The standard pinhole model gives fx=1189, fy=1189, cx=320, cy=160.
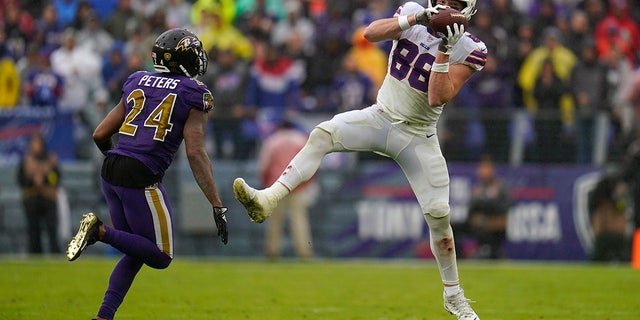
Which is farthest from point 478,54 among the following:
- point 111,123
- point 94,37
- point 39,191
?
point 94,37

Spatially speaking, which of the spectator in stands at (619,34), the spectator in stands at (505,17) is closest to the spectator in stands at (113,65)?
the spectator in stands at (505,17)

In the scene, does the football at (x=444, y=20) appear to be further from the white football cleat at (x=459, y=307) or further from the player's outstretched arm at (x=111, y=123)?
the player's outstretched arm at (x=111, y=123)

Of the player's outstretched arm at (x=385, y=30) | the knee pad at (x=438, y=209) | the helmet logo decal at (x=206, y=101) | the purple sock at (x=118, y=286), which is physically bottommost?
the purple sock at (x=118, y=286)

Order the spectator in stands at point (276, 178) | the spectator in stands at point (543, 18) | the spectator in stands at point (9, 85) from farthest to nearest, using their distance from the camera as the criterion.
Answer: the spectator in stands at point (543, 18) → the spectator in stands at point (9, 85) → the spectator in stands at point (276, 178)

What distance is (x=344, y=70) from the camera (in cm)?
1647

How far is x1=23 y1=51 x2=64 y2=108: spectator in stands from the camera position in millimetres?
16578

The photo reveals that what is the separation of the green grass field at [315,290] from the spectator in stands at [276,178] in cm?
59

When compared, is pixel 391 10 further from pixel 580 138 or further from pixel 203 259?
pixel 203 259

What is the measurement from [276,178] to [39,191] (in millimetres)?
3191

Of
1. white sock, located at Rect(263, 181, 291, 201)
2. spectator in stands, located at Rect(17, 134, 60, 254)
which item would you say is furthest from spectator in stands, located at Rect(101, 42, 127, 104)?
white sock, located at Rect(263, 181, 291, 201)

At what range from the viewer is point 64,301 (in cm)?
982

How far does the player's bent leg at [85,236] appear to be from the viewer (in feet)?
22.3

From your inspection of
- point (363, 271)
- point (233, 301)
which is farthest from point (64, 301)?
point (363, 271)

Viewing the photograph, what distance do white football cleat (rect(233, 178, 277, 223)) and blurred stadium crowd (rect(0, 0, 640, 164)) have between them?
27.0ft
